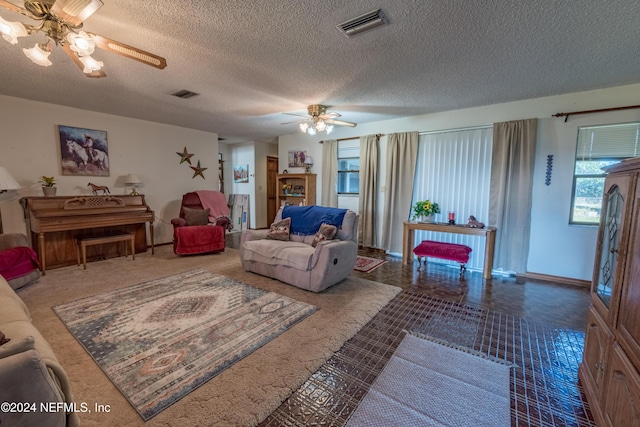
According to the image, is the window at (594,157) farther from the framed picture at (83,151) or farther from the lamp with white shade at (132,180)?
the framed picture at (83,151)

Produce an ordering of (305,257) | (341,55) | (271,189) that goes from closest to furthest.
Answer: (341,55), (305,257), (271,189)

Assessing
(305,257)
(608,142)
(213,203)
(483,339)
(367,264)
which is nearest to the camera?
(483,339)

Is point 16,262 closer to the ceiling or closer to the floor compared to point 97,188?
closer to the floor

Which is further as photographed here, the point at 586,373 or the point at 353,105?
the point at 353,105

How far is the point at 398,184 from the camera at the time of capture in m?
4.82

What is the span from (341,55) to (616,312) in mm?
2645

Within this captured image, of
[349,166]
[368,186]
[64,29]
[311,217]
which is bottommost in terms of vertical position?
[311,217]

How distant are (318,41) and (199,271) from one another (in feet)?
10.8

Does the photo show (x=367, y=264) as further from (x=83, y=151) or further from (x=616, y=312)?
(x=83, y=151)

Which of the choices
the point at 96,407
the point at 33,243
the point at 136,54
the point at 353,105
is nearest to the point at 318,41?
the point at 136,54

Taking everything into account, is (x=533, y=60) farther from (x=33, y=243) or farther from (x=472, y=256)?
(x=33, y=243)

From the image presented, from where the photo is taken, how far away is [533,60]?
2.51m

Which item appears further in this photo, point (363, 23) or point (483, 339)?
point (483, 339)

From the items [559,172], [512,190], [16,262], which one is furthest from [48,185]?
[559,172]
